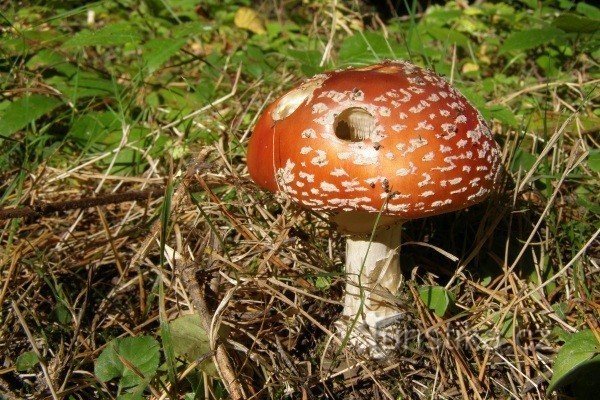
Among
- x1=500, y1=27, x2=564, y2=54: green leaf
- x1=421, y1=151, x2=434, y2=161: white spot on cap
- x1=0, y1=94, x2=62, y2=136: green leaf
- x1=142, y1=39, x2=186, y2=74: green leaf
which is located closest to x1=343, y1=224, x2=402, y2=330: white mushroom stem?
x1=421, y1=151, x2=434, y2=161: white spot on cap

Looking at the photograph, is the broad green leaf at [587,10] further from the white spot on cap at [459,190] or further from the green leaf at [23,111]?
the green leaf at [23,111]

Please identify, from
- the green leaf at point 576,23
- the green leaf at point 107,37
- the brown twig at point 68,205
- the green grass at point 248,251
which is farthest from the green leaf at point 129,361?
the green leaf at point 576,23

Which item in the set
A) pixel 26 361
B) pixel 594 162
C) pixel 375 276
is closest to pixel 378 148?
pixel 375 276

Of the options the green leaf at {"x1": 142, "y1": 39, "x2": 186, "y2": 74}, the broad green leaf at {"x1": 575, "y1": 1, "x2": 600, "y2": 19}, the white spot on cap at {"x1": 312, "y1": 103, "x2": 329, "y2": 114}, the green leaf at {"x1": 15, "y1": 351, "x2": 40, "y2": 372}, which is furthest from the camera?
the broad green leaf at {"x1": 575, "y1": 1, "x2": 600, "y2": 19}

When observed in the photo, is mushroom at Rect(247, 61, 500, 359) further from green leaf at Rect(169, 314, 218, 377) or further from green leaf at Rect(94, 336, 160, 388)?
green leaf at Rect(94, 336, 160, 388)

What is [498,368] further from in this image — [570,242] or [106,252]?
[106,252]

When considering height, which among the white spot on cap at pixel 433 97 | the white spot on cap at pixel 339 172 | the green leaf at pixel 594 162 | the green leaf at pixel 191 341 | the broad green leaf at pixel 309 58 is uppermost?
the white spot on cap at pixel 433 97
